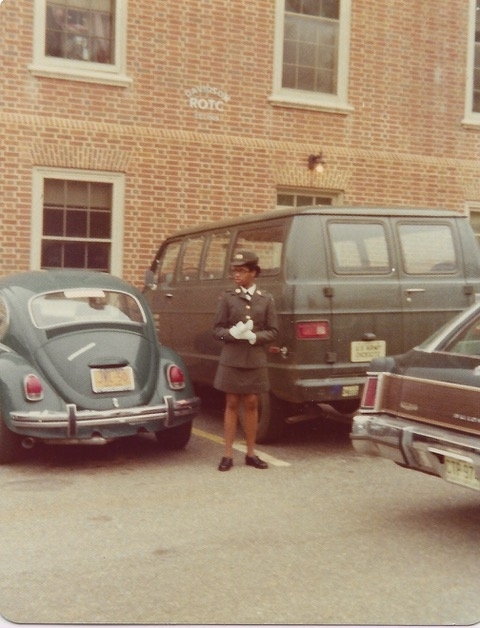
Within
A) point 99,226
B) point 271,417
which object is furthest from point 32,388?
point 99,226

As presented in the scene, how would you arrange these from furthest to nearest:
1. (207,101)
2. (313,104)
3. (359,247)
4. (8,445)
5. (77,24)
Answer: (313,104) → (207,101) → (77,24) → (359,247) → (8,445)

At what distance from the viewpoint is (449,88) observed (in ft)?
36.0

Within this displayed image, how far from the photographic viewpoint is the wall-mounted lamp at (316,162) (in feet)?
39.1

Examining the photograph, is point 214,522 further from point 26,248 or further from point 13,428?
point 26,248

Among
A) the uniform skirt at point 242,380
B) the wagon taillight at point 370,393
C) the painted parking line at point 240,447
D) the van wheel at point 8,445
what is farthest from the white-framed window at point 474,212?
the van wheel at point 8,445

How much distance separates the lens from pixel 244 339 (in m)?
6.27

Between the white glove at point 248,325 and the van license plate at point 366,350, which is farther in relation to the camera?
the van license plate at point 366,350

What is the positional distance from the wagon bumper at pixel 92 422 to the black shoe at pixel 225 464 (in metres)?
0.51

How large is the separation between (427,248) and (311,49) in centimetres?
487

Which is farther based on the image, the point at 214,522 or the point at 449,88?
the point at 449,88

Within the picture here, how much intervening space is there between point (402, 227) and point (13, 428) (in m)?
3.62

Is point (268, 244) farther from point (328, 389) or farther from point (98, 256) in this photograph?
point (98, 256)

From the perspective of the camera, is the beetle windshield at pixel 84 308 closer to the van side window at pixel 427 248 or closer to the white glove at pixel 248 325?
the white glove at pixel 248 325

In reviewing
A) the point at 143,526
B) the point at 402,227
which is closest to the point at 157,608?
the point at 143,526
